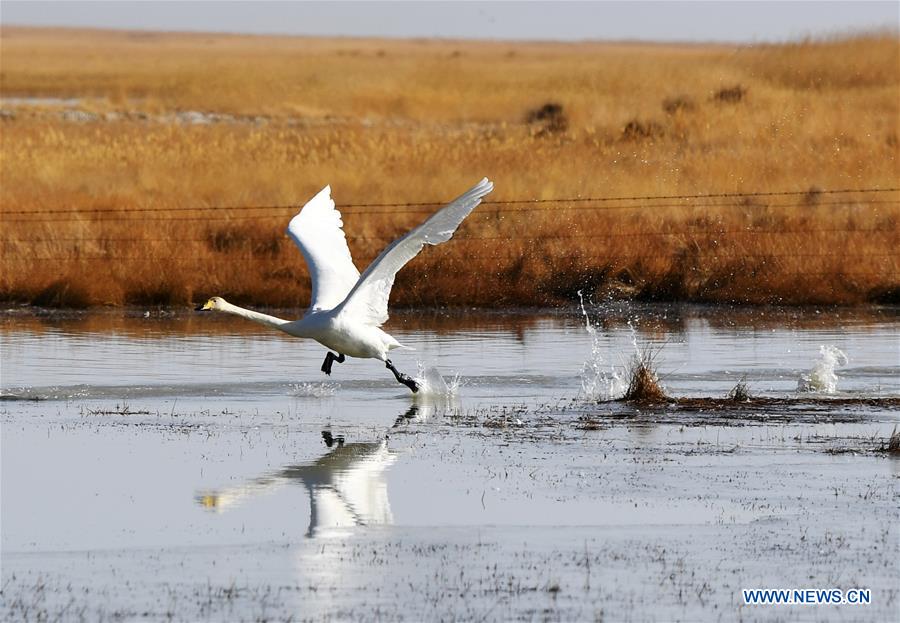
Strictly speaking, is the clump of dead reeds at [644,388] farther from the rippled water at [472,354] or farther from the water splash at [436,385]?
the water splash at [436,385]

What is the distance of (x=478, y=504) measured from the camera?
988cm

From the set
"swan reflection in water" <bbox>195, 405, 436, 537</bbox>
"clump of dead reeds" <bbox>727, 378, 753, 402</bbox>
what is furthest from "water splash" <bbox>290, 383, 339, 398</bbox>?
"clump of dead reeds" <bbox>727, 378, 753, 402</bbox>

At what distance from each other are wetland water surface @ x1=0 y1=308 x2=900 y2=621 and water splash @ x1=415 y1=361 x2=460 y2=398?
0.11 meters

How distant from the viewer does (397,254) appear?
14.0 m

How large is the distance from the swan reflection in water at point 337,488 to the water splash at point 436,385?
2743 mm

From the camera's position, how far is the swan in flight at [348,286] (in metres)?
13.5

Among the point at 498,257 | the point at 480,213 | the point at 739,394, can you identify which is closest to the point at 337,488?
the point at 739,394

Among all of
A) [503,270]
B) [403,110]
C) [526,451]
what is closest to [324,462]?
[526,451]

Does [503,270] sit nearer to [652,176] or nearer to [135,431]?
[652,176]

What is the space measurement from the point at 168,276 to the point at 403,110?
27903 mm

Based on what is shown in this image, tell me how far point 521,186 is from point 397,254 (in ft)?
52.9

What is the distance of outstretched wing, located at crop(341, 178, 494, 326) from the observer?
43.5 ft

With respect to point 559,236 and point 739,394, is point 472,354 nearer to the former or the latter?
point 739,394

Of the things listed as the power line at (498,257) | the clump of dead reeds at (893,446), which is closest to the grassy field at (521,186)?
the power line at (498,257)
